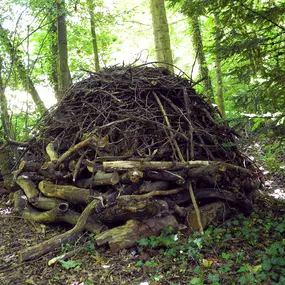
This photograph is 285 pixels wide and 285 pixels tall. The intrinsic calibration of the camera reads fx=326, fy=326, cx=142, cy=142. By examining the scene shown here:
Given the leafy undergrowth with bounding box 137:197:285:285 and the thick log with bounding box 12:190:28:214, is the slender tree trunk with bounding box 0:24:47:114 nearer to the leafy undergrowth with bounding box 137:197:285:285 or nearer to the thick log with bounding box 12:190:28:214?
the thick log with bounding box 12:190:28:214

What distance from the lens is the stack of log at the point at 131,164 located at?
434cm

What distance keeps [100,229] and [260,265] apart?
6.73 feet

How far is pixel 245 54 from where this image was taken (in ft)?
15.5

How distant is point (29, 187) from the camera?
5645 millimetres

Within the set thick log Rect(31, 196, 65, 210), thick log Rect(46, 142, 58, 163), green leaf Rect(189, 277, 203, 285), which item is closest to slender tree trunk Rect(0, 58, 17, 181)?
thick log Rect(46, 142, 58, 163)

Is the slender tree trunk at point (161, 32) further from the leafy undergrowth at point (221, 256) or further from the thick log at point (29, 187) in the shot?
the leafy undergrowth at point (221, 256)

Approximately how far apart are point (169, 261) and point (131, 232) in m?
0.62

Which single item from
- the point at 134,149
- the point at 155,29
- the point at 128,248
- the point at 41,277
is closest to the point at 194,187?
the point at 134,149

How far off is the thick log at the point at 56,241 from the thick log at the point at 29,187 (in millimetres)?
1385

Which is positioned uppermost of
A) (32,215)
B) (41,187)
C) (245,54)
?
(245,54)

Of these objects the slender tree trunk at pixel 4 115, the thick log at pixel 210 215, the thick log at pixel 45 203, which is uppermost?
the slender tree trunk at pixel 4 115

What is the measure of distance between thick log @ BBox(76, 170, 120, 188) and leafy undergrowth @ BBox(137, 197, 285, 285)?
0.91 meters

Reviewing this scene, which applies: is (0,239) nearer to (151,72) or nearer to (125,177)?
(125,177)

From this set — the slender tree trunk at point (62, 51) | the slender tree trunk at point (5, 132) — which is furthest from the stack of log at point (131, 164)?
the slender tree trunk at point (62, 51)
